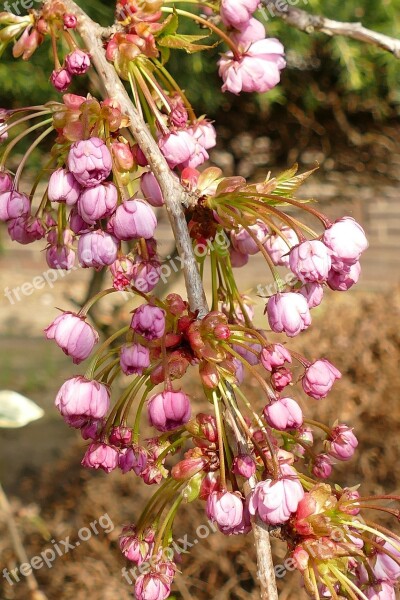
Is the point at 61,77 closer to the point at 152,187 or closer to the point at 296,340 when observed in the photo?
the point at 152,187

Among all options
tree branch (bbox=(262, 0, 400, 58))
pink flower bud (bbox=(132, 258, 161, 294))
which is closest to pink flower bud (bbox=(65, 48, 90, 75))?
pink flower bud (bbox=(132, 258, 161, 294))

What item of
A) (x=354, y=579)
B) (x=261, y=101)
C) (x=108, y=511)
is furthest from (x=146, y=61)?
(x=108, y=511)

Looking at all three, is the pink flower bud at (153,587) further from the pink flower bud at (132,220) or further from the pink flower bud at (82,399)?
the pink flower bud at (132,220)

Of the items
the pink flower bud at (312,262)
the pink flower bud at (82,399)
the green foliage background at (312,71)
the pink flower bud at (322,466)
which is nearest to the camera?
the pink flower bud at (312,262)

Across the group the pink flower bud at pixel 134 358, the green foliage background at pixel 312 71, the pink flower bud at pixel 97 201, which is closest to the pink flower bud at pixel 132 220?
the pink flower bud at pixel 97 201

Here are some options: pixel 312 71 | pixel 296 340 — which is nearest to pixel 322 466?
pixel 312 71

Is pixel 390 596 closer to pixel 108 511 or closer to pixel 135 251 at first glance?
pixel 135 251
